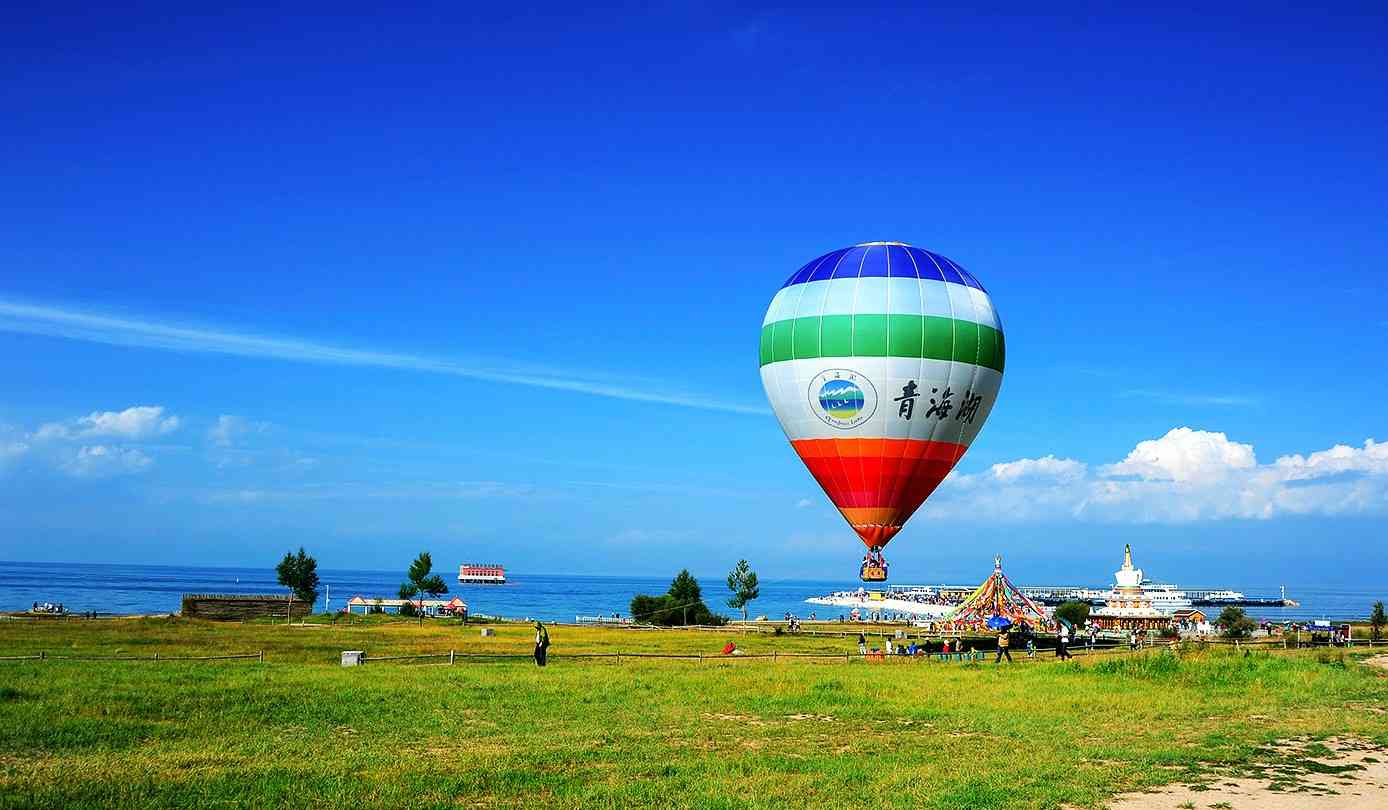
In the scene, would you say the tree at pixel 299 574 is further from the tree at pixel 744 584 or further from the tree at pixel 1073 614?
the tree at pixel 1073 614

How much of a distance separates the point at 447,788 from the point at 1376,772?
666 inches

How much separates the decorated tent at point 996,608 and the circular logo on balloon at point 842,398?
15546 millimetres

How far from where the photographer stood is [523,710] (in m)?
29.1

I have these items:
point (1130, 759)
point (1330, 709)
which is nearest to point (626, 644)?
point (1330, 709)

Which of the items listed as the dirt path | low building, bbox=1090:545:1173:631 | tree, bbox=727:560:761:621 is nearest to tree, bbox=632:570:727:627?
tree, bbox=727:560:761:621

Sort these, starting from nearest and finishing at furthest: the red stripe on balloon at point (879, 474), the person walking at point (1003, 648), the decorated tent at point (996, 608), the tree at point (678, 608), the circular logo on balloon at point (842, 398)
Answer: the circular logo on balloon at point (842, 398) → the person walking at point (1003, 648) → the red stripe on balloon at point (879, 474) → the decorated tent at point (996, 608) → the tree at point (678, 608)

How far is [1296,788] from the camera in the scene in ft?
65.4

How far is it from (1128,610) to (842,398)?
253 ft

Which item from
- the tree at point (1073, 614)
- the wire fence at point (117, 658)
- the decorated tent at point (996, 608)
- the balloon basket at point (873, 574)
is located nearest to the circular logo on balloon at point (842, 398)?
the balloon basket at point (873, 574)

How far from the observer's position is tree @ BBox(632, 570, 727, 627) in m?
92.3

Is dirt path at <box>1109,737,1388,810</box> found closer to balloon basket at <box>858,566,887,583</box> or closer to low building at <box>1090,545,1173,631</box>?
balloon basket at <box>858,566,887,583</box>

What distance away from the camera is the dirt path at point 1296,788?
18625mm

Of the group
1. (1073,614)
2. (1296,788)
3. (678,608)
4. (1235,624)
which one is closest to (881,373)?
(1296,788)

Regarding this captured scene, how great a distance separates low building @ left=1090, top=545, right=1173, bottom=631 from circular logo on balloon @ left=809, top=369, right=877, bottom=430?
2358 inches
